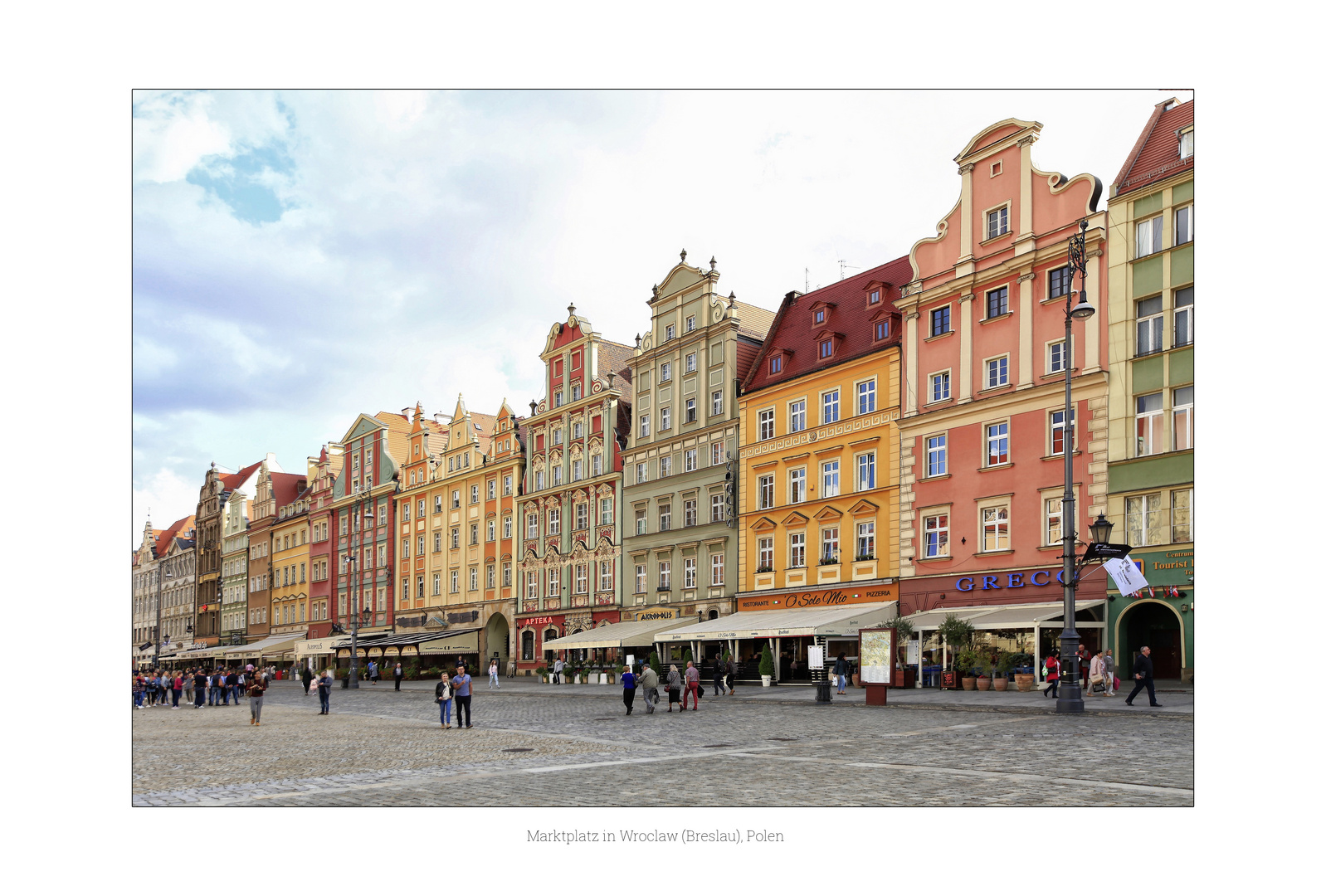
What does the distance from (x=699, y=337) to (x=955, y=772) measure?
39730 millimetres

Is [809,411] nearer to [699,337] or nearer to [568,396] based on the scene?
[699,337]

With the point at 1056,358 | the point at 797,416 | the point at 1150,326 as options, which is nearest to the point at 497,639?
the point at 797,416

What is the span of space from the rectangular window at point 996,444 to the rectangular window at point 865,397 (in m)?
5.93

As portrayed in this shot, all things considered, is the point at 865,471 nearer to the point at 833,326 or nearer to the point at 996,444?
the point at 996,444

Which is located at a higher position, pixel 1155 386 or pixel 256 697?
pixel 1155 386

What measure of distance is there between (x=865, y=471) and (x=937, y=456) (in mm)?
3657

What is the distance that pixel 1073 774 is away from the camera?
14125 millimetres

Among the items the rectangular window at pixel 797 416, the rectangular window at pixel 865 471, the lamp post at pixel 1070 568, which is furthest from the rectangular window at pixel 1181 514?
the rectangular window at pixel 797 416

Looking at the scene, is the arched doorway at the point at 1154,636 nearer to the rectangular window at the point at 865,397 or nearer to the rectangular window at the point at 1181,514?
the rectangular window at the point at 1181,514

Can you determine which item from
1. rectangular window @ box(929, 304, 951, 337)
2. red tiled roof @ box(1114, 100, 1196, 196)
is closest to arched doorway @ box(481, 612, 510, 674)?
rectangular window @ box(929, 304, 951, 337)

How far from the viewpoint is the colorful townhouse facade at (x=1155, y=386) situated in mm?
32031

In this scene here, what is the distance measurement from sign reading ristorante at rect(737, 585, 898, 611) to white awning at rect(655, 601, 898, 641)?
0.37m

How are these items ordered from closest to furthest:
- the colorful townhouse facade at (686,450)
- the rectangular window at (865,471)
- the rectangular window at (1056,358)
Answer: the rectangular window at (1056,358) → the rectangular window at (865,471) → the colorful townhouse facade at (686,450)

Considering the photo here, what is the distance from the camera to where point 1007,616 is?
35719mm
